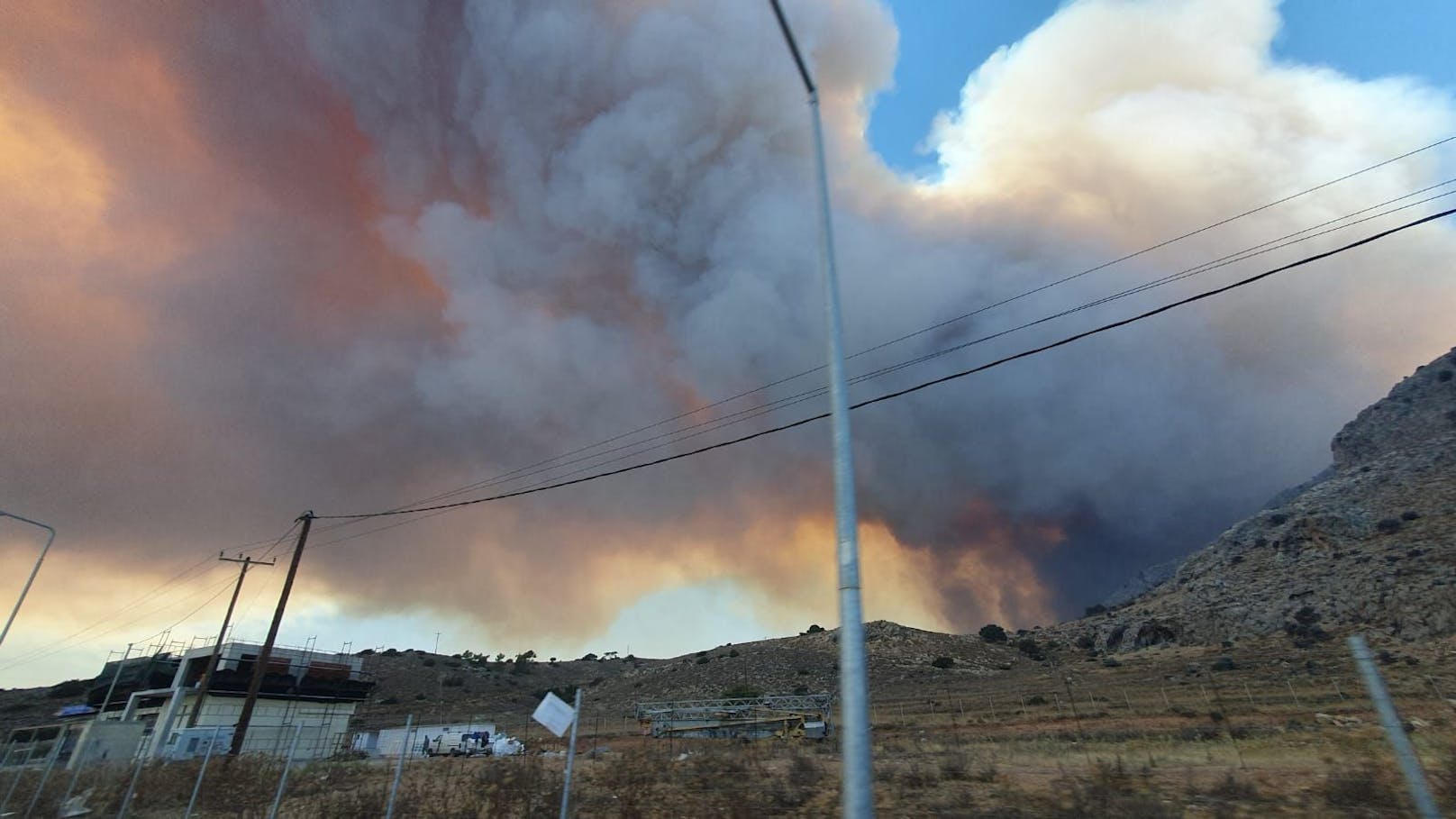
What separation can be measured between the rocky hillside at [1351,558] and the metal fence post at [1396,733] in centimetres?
6526

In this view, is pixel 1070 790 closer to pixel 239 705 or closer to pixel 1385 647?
pixel 1385 647

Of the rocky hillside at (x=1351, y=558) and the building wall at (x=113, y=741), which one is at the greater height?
the rocky hillside at (x=1351, y=558)

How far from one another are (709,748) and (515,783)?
19.6m

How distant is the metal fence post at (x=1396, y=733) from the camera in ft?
16.3

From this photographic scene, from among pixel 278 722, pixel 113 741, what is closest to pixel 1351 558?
pixel 278 722

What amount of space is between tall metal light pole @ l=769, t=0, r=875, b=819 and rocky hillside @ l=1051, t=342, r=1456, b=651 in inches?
2612

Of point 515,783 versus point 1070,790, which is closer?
point 1070,790

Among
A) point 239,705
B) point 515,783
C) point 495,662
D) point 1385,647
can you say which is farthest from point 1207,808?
point 495,662

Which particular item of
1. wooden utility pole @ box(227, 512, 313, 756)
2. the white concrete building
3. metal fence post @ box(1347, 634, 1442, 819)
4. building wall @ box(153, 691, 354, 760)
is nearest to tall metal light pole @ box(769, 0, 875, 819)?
metal fence post @ box(1347, 634, 1442, 819)

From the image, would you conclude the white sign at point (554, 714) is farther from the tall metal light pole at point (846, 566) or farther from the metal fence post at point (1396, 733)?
the metal fence post at point (1396, 733)

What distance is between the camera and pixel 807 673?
270 feet

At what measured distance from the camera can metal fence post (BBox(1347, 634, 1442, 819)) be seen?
4961mm

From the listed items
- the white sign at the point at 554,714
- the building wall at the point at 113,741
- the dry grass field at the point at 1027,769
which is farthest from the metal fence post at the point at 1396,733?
the building wall at the point at 113,741

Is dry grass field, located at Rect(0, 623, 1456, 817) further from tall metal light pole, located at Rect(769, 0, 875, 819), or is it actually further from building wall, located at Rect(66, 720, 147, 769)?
building wall, located at Rect(66, 720, 147, 769)
